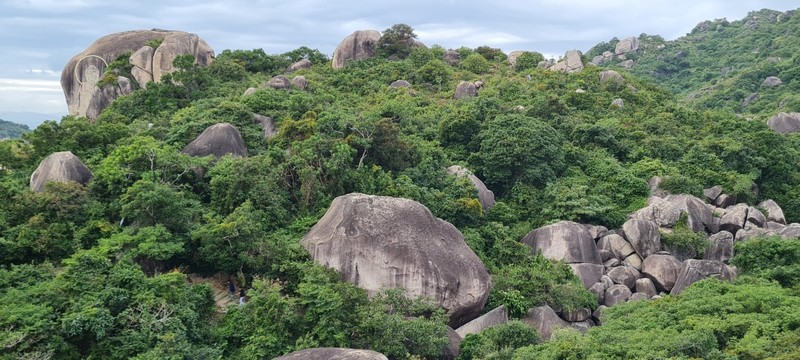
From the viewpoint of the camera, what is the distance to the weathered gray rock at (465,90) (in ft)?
121

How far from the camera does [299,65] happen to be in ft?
138

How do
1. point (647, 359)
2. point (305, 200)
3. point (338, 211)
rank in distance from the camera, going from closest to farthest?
1. point (647, 359)
2. point (338, 211)
3. point (305, 200)

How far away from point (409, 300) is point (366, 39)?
2977 cm

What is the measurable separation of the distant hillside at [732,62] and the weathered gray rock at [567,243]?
27.9m

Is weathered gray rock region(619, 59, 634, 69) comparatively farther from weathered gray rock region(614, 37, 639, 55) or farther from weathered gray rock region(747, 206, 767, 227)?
weathered gray rock region(747, 206, 767, 227)

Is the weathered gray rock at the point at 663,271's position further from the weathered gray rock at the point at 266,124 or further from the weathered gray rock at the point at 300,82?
the weathered gray rock at the point at 300,82

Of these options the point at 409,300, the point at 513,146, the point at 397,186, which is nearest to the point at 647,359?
the point at 409,300

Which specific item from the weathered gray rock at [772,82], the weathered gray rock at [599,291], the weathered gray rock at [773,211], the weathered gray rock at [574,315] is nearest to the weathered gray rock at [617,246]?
the weathered gray rock at [599,291]

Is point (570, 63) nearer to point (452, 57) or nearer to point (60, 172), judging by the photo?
point (452, 57)

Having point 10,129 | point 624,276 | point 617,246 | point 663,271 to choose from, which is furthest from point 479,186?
point 10,129

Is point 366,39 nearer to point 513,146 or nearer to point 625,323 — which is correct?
point 513,146

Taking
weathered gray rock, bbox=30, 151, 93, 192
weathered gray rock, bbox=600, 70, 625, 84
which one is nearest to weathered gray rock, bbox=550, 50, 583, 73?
weathered gray rock, bbox=600, 70, 625, 84

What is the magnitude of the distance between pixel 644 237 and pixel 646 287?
2.07 m

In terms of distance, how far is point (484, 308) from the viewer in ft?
59.7
